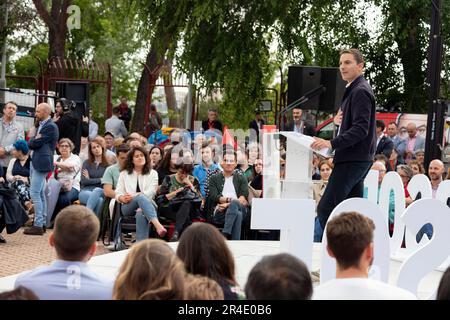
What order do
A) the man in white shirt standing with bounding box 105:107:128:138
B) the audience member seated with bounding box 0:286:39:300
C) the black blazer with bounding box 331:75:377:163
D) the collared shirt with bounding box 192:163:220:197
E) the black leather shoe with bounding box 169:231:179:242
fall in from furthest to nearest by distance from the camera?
the man in white shirt standing with bounding box 105:107:128:138 < the collared shirt with bounding box 192:163:220:197 < the black leather shoe with bounding box 169:231:179:242 < the black blazer with bounding box 331:75:377:163 < the audience member seated with bounding box 0:286:39:300

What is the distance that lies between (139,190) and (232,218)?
49.1 inches

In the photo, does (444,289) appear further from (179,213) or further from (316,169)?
(316,169)

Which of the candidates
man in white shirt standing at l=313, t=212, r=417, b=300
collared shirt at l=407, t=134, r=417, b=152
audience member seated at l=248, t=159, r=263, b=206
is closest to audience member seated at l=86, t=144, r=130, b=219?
audience member seated at l=248, t=159, r=263, b=206

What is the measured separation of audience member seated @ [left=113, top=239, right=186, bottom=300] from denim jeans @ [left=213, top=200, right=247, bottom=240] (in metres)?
7.42

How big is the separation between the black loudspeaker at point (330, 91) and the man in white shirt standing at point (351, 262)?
16.8ft

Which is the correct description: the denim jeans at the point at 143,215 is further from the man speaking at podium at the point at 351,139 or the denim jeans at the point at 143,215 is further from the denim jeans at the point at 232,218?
the man speaking at podium at the point at 351,139

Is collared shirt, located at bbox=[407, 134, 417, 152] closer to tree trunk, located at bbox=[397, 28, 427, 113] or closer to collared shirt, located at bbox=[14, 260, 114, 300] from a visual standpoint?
tree trunk, located at bbox=[397, 28, 427, 113]

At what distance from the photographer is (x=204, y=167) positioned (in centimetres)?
1284

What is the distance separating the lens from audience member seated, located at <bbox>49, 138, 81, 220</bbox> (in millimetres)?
13555

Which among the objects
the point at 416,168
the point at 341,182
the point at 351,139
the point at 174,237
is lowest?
the point at 174,237

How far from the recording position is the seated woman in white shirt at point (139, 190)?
1141 cm

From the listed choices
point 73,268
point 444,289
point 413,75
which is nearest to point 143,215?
point 73,268

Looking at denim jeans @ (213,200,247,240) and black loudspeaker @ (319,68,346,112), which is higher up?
black loudspeaker @ (319,68,346,112)
